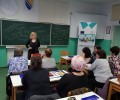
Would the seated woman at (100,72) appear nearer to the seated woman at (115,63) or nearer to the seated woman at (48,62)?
the seated woman at (115,63)

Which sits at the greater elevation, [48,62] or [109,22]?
[109,22]

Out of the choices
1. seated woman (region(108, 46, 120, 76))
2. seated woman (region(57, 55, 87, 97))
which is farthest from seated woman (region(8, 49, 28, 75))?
seated woman (region(108, 46, 120, 76))

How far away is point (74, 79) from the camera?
6.19 feet

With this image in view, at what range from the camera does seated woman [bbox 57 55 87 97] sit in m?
1.88

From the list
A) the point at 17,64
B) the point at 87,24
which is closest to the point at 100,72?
the point at 17,64

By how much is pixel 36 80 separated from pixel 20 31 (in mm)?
3788

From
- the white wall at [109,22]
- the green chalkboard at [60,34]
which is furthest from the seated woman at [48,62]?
the white wall at [109,22]

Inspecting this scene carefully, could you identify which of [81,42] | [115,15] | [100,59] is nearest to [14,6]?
[81,42]

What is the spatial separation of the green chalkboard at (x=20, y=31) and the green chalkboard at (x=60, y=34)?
11.2 inches

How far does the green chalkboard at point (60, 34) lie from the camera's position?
6.08 metres

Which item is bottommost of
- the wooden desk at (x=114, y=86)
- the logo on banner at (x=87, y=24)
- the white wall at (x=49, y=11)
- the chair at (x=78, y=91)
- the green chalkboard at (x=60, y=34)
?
the wooden desk at (x=114, y=86)

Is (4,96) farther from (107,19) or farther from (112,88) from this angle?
(107,19)

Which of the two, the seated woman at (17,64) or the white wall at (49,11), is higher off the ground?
the white wall at (49,11)

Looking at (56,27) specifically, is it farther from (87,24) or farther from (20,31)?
(20,31)
